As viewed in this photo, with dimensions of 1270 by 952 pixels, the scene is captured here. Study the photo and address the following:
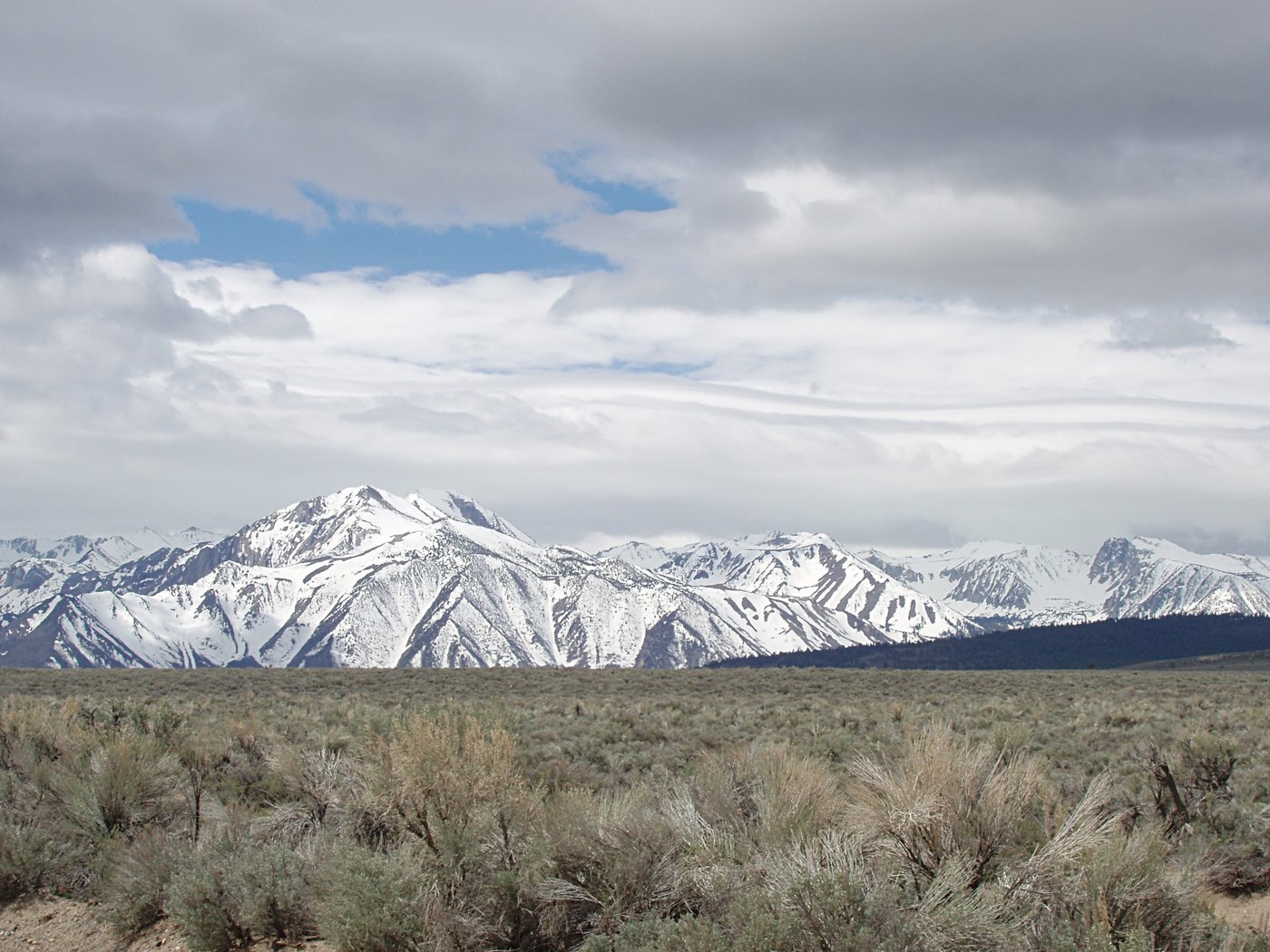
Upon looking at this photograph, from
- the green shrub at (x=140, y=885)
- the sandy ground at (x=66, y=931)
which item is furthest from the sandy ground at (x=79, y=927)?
the green shrub at (x=140, y=885)

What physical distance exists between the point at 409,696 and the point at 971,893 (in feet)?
110

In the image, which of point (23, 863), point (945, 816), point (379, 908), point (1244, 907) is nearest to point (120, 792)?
point (23, 863)

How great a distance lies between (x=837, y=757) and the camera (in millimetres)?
22906

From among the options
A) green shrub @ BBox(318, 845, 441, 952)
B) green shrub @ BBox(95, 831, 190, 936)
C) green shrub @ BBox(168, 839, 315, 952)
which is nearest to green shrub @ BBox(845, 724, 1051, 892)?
green shrub @ BBox(318, 845, 441, 952)

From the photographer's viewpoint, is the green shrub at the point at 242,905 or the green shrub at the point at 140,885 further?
the green shrub at the point at 140,885

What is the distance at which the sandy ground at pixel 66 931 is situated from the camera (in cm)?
1227

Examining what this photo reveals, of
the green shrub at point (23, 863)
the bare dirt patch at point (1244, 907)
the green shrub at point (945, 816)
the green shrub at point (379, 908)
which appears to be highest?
the green shrub at point (945, 816)

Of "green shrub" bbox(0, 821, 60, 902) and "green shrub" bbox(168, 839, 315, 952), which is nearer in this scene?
"green shrub" bbox(168, 839, 315, 952)

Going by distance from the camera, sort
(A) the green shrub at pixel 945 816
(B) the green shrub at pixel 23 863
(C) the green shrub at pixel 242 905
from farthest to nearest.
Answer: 1. (B) the green shrub at pixel 23 863
2. (C) the green shrub at pixel 242 905
3. (A) the green shrub at pixel 945 816

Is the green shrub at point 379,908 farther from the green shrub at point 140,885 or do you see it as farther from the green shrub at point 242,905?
the green shrub at point 140,885

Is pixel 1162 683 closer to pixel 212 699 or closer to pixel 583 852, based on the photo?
pixel 212 699

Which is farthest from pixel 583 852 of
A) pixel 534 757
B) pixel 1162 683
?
pixel 1162 683

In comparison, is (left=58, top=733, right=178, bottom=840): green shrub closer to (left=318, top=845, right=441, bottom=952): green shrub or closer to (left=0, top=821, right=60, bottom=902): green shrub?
(left=0, top=821, right=60, bottom=902): green shrub

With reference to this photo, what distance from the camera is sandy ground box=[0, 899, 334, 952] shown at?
1227cm
